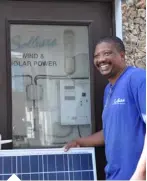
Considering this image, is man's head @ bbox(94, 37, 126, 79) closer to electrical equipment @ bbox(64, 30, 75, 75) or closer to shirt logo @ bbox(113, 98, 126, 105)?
shirt logo @ bbox(113, 98, 126, 105)

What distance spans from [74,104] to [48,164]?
30.6 inches

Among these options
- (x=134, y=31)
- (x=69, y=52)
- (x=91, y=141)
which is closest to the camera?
(x=91, y=141)

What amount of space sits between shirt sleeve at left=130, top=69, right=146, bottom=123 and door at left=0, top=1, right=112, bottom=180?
34.3 inches

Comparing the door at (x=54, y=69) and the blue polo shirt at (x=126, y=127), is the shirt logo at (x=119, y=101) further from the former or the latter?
the door at (x=54, y=69)

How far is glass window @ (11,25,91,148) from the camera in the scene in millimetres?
3992

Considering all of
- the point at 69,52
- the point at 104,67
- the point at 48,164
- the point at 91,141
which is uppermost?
the point at 69,52

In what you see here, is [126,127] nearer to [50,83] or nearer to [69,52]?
[50,83]

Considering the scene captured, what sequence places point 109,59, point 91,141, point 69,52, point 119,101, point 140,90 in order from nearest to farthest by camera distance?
point 140,90 → point 119,101 → point 109,59 → point 91,141 → point 69,52

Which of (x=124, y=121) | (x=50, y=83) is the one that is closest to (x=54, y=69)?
(x=50, y=83)

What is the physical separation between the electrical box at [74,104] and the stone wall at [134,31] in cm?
50

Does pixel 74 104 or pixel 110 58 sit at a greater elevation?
pixel 110 58

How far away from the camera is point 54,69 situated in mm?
4105

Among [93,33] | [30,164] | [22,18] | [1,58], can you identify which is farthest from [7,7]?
[30,164]

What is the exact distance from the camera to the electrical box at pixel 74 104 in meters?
4.09
